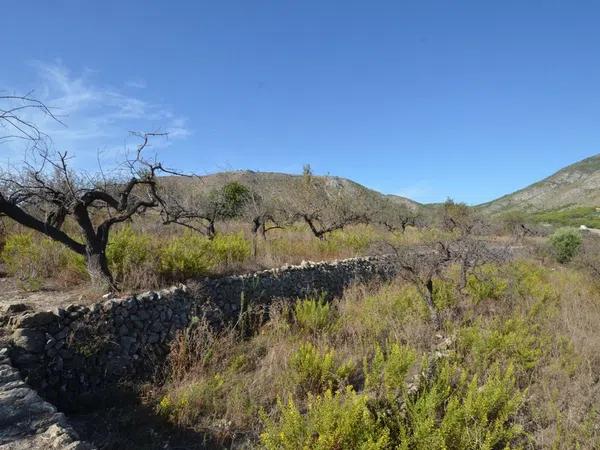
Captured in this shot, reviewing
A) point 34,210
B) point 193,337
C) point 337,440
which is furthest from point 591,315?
point 34,210

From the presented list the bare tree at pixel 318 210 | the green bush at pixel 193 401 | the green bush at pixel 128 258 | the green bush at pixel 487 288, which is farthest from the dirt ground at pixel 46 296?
the bare tree at pixel 318 210

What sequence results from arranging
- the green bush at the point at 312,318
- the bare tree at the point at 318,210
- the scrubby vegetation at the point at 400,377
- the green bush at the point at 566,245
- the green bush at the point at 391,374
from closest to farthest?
1. the scrubby vegetation at the point at 400,377
2. the green bush at the point at 391,374
3. the green bush at the point at 312,318
4. the bare tree at the point at 318,210
5. the green bush at the point at 566,245

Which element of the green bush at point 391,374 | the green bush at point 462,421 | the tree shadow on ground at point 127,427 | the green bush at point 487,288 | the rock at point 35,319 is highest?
the rock at point 35,319

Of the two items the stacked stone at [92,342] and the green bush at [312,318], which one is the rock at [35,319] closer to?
the stacked stone at [92,342]

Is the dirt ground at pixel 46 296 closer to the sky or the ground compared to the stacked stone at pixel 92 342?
closer to the sky

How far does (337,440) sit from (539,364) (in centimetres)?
348

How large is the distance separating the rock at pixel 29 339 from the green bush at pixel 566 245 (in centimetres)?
1732

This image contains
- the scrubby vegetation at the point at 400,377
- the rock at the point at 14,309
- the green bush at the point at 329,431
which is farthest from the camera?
the rock at the point at 14,309

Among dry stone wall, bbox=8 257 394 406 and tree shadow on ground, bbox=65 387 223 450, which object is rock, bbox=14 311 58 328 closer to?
dry stone wall, bbox=8 257 394 406

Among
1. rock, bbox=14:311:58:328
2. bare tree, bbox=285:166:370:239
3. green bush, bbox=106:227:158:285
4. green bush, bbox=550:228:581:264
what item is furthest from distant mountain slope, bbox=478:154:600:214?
rock, bbox=14:311:58:328

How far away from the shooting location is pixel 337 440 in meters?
3.01

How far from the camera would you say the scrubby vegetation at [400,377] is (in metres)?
3.25

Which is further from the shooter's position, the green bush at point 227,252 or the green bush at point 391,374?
the green bush at point 227,252

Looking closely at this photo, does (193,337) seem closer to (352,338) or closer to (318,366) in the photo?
(318,366)
